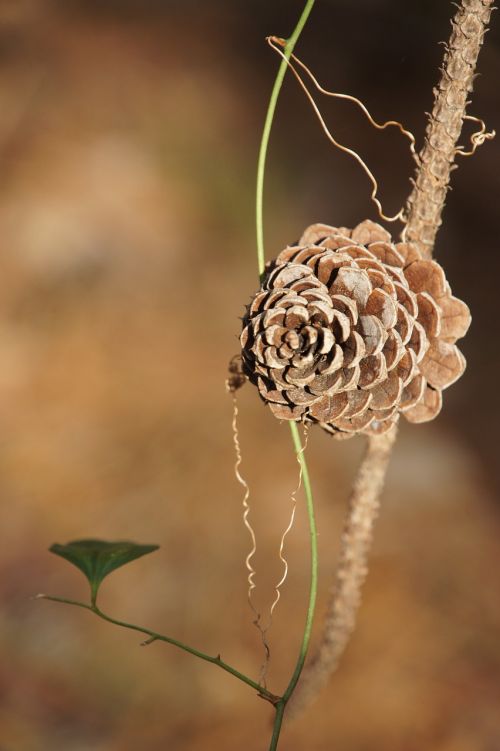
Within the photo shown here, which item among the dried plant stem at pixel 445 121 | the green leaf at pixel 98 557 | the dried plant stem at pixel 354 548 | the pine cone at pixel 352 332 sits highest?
the dried plant stem at pixel 445 121

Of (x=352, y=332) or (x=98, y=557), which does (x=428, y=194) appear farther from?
(x=98, y=557)

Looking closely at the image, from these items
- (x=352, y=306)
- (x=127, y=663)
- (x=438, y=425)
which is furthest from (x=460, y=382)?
(x=352, y=306)

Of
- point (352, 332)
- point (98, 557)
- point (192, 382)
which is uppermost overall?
point (192, 382)

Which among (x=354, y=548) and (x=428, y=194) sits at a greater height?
(x=428, y=194)

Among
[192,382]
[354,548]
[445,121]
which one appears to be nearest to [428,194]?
[445,121]

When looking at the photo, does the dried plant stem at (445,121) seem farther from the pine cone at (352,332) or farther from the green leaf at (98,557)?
the green leaf at (98,557)

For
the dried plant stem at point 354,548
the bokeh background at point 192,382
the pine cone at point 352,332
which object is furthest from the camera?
the bokeh background at point 192,382

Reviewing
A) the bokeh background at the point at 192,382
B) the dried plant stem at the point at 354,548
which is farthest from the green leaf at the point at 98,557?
the bokeh background at the point at 192,382
